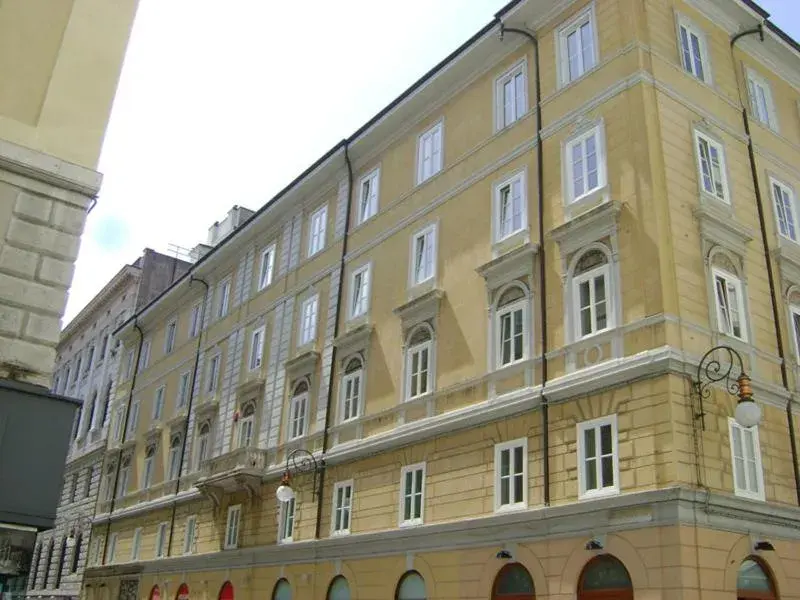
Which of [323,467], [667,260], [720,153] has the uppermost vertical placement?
[720,153]

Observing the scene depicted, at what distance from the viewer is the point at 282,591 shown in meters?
24.3

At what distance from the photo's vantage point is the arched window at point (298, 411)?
26172 mm

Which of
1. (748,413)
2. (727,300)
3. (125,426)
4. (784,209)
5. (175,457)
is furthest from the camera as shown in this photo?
(125,426)

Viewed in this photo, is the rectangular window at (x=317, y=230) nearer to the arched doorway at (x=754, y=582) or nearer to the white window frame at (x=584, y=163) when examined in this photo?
the white window frame at (x=584, y=163)

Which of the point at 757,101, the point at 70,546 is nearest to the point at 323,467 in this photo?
the point at 757,101

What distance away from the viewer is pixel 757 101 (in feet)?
70.5

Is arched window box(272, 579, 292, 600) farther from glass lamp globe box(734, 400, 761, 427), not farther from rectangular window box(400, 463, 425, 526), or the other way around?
glass lamp globe box(734, 400, 761, 427)

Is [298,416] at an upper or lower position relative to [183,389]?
lower

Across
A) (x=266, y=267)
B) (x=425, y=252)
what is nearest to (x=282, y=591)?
(x=425, y=252)

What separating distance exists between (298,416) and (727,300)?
14.3 m

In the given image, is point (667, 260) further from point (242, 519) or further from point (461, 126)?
point (242, 519)

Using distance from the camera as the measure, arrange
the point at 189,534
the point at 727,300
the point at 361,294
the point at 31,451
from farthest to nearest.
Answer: the point at 189,534 → the point at 361,294 → the point at 727,300 → the point at 31,451

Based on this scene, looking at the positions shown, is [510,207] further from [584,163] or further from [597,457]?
[597,457]

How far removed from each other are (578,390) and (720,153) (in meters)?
7.11
